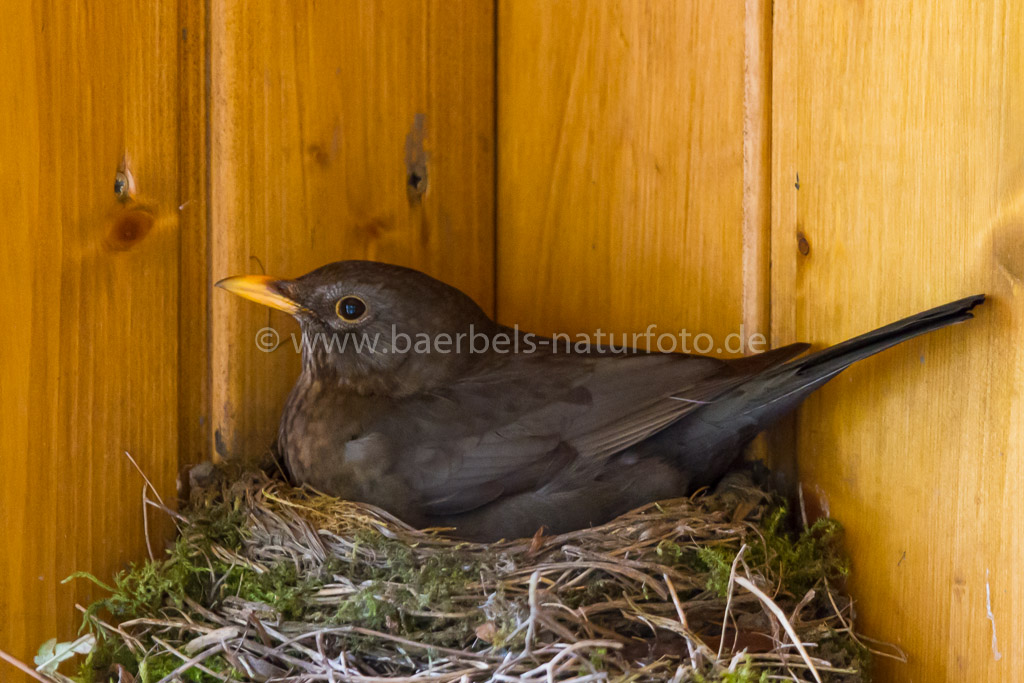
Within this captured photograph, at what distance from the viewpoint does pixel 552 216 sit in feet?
8.38

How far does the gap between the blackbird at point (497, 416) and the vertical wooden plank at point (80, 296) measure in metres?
0.25

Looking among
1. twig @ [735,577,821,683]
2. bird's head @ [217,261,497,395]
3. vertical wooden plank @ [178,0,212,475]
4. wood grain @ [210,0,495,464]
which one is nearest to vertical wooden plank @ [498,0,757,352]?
wood grain @ [210,0,495,464]

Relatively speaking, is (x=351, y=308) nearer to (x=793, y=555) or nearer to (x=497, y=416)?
(x=497, y=416)

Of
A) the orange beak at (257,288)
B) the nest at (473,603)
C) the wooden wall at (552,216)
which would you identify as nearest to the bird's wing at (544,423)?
the nest at (473,603)

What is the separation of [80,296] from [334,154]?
75 centimetres

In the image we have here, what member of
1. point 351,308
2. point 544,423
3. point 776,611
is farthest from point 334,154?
point 776,611

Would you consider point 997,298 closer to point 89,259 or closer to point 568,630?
point 568,630

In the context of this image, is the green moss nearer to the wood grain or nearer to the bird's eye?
the bird's eye

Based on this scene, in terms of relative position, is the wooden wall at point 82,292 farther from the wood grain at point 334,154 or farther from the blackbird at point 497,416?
the blackbird at point 497,416

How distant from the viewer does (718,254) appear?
2176 millimetres

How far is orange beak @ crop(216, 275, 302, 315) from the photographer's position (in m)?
2.00

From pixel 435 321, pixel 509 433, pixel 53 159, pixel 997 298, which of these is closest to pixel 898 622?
pixel 997 298

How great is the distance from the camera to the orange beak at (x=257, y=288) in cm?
200

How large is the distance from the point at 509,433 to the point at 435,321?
1.27 ft
